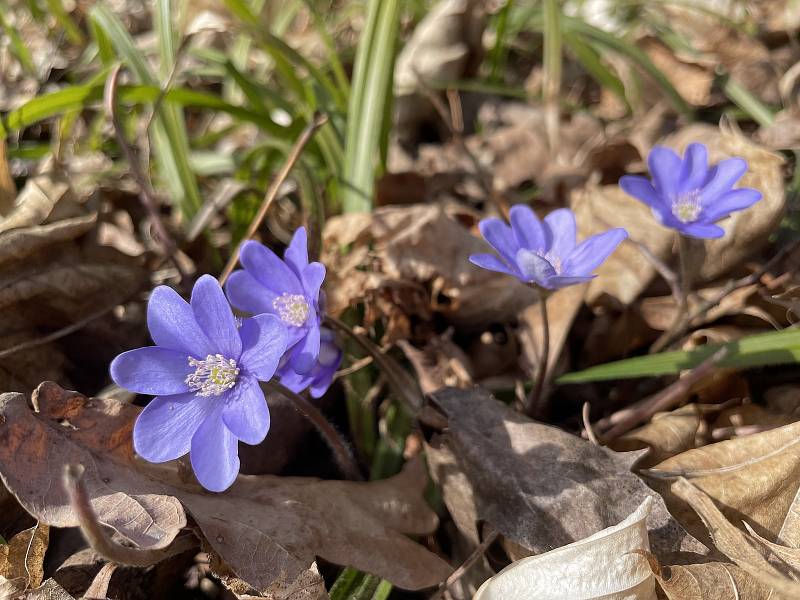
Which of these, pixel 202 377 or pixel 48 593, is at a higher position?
pixel 202 377

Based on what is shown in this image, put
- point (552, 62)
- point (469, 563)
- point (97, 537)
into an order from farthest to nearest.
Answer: point (552, 62) → point (469, 563) → point (97, 537)

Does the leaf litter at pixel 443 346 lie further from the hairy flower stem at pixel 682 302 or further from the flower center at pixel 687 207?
the flower center at pixel 687 207

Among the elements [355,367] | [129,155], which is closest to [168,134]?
[129,155]

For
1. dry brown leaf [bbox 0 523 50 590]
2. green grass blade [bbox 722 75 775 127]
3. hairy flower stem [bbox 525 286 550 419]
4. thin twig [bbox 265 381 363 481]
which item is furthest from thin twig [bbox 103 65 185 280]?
green grass blade [bbox 722 75 775 127]

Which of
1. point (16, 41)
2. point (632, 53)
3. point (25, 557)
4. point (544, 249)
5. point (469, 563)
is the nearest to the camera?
point (25, 557)

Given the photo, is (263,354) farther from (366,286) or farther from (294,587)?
(366,286)

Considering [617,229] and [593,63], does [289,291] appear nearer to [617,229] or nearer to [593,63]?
[617,229]

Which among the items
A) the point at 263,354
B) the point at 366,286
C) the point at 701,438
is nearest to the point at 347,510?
the point at 263,354

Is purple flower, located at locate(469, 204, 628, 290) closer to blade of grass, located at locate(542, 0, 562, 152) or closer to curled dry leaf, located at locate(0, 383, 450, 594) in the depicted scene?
curled dry leaf, located at locate(0, 383, 450, 594)
